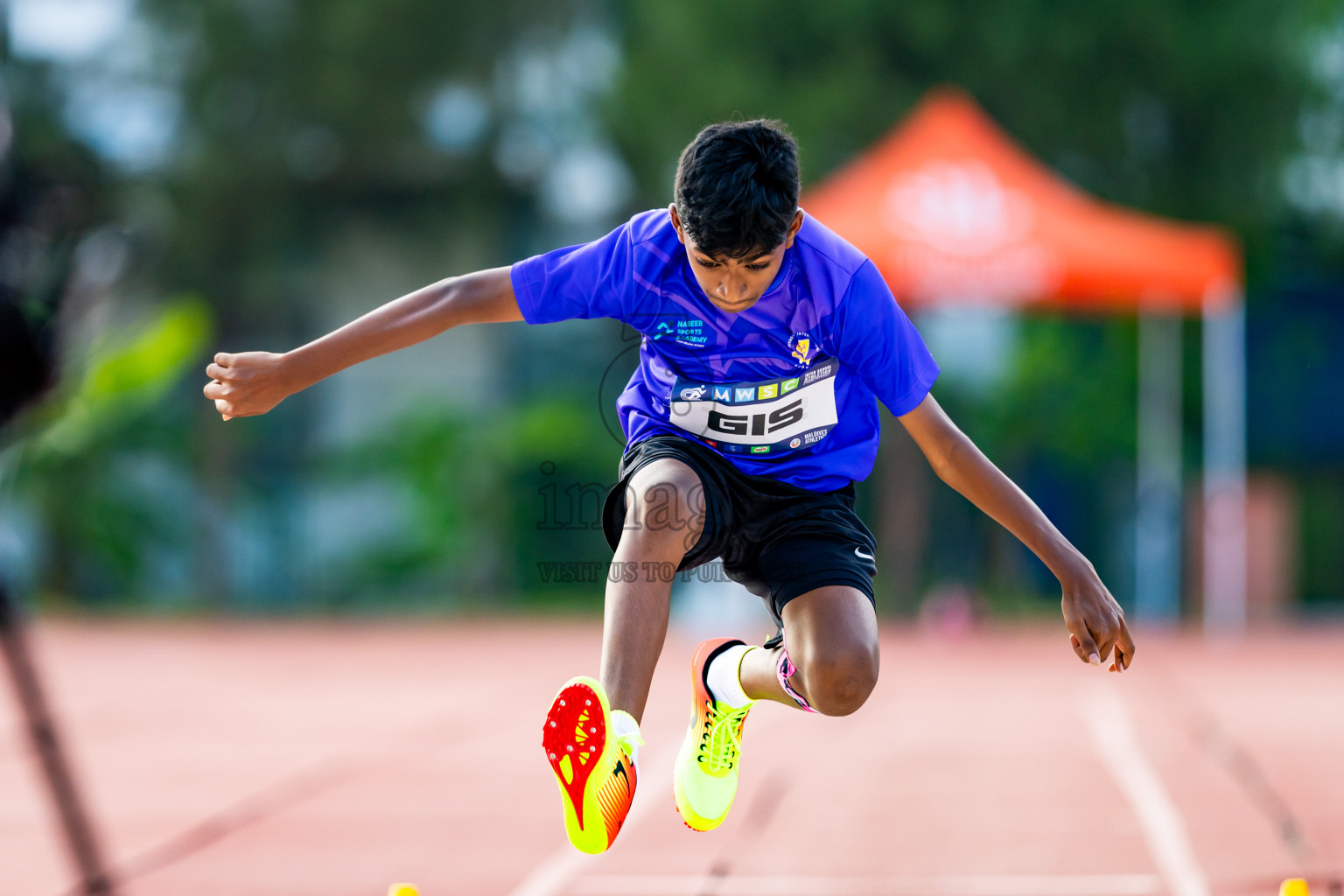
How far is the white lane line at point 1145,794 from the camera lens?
4.18m

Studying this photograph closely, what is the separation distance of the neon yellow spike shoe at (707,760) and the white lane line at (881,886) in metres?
0.41

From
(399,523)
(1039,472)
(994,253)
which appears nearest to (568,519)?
(399,523)

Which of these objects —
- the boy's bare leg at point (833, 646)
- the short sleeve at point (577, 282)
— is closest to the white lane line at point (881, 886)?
the boy's bare leg at point (833, 646)

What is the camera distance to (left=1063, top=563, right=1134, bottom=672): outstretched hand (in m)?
3.03

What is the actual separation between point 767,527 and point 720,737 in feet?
2.36

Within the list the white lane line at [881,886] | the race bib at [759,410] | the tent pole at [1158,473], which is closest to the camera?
the race bib at [759,410]

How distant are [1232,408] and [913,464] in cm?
319

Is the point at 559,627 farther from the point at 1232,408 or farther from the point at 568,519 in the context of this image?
the point at 1232,408

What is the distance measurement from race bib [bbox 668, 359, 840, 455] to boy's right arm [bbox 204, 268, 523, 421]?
594 millimetres

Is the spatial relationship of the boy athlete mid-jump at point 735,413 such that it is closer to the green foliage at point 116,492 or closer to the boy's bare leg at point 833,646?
the boy's bare leg at point 833,646

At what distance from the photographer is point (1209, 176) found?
14.2m

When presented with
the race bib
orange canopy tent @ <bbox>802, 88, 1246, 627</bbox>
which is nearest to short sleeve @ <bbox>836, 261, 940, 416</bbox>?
the race bib

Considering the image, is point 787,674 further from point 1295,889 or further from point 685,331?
point 1295,889

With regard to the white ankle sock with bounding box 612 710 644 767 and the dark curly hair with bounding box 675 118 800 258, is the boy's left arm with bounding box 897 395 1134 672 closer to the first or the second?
the dark curly hair with bounding box 675 118 800 258
